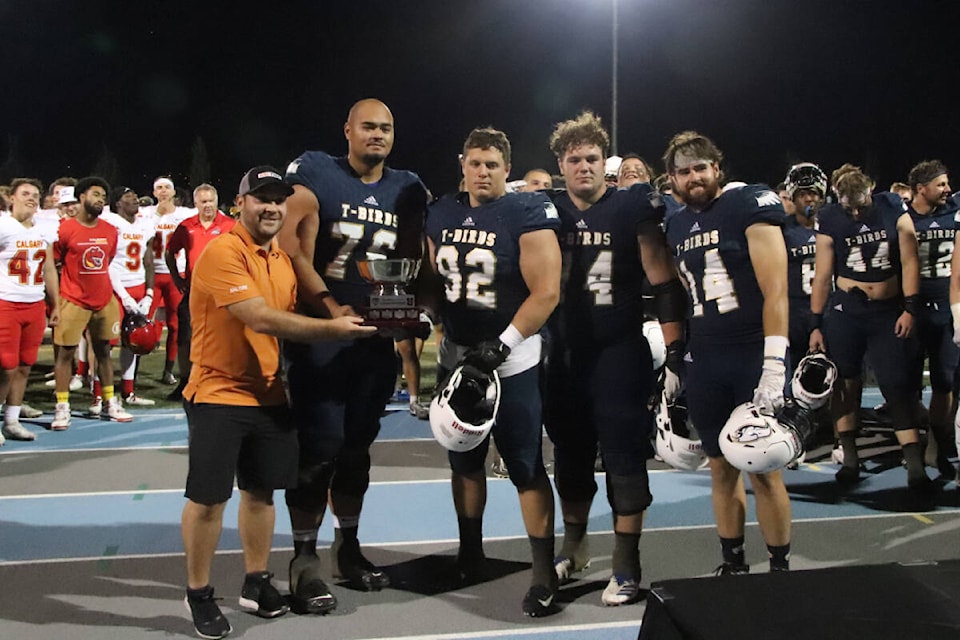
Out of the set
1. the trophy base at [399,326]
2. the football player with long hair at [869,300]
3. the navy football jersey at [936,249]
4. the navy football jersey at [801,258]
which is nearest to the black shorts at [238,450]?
the trophy base at [399,326]

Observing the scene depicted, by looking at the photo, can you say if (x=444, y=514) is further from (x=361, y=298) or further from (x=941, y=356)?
(x=941, y=356)

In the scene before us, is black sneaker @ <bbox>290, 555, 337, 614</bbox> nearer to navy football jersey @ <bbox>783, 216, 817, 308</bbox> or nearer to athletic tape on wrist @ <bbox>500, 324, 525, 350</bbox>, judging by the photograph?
athletic tape on wrist @ <bbox>500, 324, 525, 350</bbox>

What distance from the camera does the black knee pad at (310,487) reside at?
3.92m

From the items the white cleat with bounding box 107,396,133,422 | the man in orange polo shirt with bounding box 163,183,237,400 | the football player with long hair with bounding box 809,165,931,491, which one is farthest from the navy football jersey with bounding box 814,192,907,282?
the white cleat with bounding box 107,396,133,422

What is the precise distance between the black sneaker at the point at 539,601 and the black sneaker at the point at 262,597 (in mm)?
1033

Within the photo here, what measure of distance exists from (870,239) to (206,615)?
4566 mm

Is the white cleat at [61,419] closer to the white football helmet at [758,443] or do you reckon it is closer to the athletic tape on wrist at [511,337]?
the athletic tape on wrist at [511,337]

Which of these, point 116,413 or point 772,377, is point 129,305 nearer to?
point 116,413

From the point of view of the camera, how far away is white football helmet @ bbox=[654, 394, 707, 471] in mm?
4109

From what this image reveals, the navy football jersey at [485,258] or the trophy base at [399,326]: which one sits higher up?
the navy football jersey at [485,258]

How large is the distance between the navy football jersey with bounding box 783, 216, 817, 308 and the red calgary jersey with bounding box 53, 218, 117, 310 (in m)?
5.73

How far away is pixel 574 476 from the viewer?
168 inches

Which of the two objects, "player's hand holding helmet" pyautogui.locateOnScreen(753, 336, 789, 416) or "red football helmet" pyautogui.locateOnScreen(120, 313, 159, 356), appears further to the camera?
"red football helmet" pyautogui.locateOnScreen(120, 313, 159, 356)

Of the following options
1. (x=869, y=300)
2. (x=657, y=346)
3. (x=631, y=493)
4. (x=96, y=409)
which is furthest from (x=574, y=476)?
(x=96, y=409)
